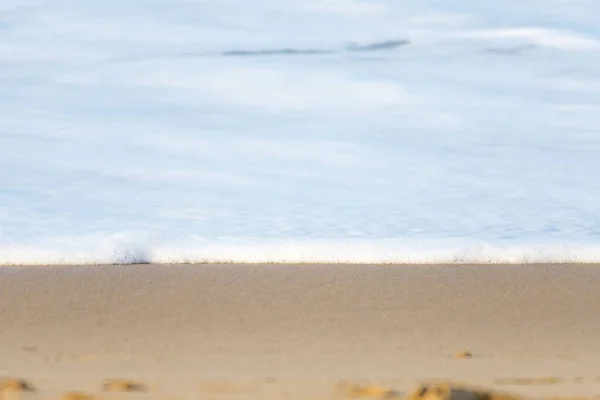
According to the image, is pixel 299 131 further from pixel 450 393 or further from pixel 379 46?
pixel 450 393

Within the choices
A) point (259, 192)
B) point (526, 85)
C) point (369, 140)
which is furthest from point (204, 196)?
point (526, 85)

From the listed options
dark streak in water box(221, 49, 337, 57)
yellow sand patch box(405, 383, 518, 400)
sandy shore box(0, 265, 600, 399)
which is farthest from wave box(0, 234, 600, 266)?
dark streak in water box(221, 49, 337, 57)

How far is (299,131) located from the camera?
604 cm

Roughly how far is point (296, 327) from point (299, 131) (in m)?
3.27

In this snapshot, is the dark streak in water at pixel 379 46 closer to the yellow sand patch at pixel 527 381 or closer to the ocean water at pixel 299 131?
the ocean water at pixel 299 131

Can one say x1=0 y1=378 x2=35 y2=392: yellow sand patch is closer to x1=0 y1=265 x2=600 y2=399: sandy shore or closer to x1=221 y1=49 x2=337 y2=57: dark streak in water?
x1=0 y1=265 x2=600 y2=399: sandy shore

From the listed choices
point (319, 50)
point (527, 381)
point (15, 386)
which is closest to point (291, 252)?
point (527, 381)

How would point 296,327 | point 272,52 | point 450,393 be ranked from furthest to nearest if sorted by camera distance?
point 272,52 → point 296,327 → point 450,393

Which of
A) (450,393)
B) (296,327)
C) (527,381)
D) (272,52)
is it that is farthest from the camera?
(272,52)

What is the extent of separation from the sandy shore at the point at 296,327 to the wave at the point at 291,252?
13cm

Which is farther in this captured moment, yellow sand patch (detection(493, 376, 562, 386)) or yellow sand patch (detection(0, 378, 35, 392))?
yellow sand patch (detection(493, 376, 562, 386))

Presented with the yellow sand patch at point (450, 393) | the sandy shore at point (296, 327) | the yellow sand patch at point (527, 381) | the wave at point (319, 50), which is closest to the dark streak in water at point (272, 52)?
the wave at point (319, 50)

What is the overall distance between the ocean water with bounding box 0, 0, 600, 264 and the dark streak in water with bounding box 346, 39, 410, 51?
23 millimetres

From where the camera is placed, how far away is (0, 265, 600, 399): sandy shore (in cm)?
235
